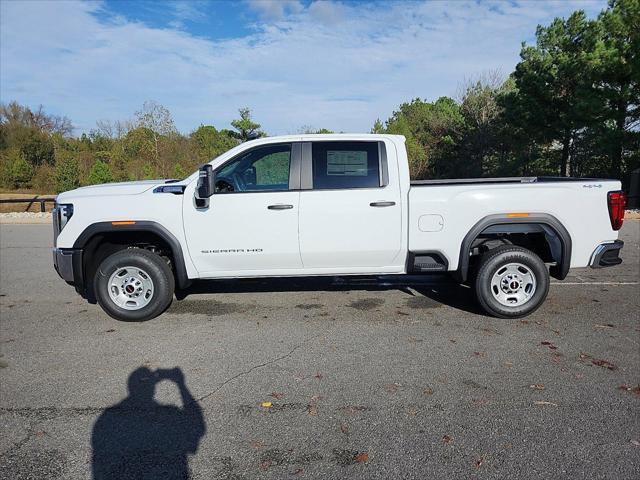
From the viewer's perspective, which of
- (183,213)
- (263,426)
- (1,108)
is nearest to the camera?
(263,426)

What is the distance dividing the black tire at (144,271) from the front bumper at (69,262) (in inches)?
8.4

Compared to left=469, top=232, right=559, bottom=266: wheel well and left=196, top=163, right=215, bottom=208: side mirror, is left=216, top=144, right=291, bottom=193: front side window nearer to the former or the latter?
left=196, top=163, right=215, bottom=208: side mirror

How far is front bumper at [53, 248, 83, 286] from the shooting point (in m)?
5.34

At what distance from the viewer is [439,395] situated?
370 centimetres

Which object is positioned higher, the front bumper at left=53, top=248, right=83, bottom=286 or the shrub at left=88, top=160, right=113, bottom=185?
the shrub at left=88, top=160, right=113, bottom=185

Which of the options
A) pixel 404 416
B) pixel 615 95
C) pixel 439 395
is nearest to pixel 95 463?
pixel 404 416

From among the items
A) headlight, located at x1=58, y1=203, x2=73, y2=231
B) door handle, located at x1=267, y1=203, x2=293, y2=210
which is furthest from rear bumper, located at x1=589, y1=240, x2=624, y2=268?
headlight, located at x1=58, y1=203, x2=73, y2=231

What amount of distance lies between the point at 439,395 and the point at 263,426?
4.46 ft

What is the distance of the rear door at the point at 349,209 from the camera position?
17.6ft

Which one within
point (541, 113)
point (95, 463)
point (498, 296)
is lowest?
point (95, 463)

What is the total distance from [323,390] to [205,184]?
2579 mm

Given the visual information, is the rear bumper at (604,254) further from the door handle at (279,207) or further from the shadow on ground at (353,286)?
the door handle at (279,207)

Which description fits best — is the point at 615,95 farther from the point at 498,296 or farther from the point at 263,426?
the point at 263,426

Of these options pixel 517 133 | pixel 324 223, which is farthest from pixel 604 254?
pixel 517 133
